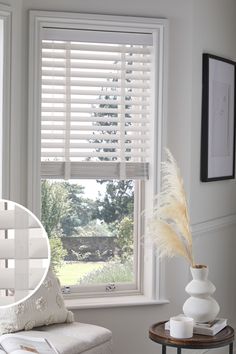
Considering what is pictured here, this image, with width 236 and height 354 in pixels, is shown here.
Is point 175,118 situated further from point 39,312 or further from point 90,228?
point 39,312

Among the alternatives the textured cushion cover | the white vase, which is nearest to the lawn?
the textured cushion cover

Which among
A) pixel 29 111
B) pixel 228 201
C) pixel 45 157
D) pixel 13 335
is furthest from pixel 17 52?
pixel 228 201

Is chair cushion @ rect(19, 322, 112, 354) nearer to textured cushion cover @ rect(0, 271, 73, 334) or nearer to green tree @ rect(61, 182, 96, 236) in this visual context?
textured cushion cover @ rect(0, 271, 73, 334)

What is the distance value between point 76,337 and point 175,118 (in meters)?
1.39

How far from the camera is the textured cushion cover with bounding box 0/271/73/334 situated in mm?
2738

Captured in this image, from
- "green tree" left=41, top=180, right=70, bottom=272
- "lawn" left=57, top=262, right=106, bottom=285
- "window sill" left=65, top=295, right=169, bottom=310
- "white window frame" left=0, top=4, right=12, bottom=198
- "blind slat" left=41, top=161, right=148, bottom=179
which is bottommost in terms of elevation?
"window sill" left=65, top=295, right=169, bottom=310

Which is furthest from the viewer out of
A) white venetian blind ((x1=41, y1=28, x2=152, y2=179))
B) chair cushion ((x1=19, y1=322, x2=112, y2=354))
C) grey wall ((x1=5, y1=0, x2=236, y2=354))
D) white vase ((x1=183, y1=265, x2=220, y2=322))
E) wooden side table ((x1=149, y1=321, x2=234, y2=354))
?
white venetian blind ((x1=41, y1=28, x2=152, y2=179))

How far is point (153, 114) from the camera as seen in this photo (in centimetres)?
343

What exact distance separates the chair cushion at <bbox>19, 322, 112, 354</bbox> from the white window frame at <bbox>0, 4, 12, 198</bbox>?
74 centimetres

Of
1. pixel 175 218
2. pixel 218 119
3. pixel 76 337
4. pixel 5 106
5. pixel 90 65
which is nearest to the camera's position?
pixel 76 337

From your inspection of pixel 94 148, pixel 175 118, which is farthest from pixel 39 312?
pixel 175 118

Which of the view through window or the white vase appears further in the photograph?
the view through window

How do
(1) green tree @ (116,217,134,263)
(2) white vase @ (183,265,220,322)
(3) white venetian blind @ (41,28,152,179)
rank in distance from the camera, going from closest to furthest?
(2) white vase @ (183,265,220,322), (3) white venetian blind @ (41,28,152,179), (1) green tree @ (116,217,134,263)

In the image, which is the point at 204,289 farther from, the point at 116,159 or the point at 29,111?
the point at 29,111
